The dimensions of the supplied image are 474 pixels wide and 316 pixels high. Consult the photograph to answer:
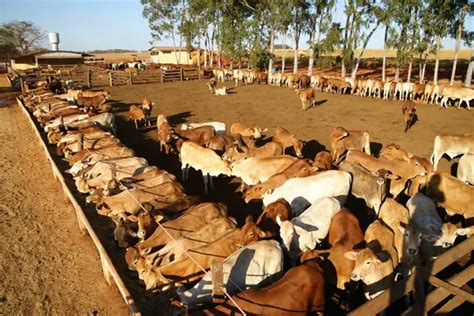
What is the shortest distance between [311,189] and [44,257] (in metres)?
5.92

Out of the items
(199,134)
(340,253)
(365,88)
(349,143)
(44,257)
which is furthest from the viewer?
(365,88)

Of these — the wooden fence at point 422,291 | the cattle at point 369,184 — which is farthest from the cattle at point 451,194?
the wooden fence at point 422,291

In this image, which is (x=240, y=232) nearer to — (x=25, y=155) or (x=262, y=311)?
(x=262, y=311)

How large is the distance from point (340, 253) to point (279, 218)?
1.20 m

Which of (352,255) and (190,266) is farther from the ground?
(352,255)

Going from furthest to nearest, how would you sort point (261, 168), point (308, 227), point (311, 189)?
point (261, 168) < point (311, 189) < point (308, 227)

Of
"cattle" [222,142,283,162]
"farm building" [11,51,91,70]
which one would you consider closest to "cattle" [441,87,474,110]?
"cattle" [222,142,283,162]

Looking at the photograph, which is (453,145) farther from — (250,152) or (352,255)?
(352,255)

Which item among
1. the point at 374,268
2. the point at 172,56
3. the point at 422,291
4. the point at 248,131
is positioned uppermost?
the point at 172,56

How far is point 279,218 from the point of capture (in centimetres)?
652

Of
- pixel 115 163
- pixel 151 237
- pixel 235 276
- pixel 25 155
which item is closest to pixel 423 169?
pixel 235 276

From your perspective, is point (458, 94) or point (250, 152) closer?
point (250, 152)

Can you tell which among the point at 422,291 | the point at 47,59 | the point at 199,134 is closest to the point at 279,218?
the point at 422,291

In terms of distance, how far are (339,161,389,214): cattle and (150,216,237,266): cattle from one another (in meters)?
3.53
